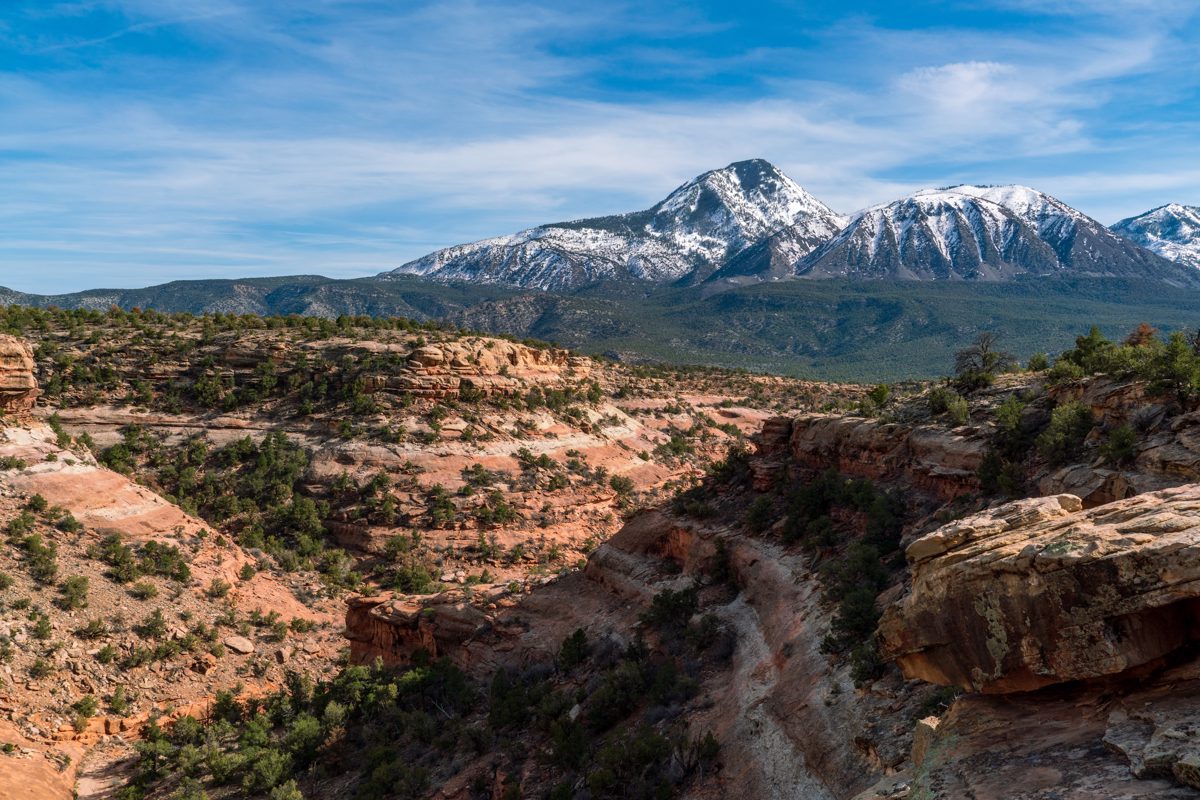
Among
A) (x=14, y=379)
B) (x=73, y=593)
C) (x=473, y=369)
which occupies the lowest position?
(x=73, y=593)

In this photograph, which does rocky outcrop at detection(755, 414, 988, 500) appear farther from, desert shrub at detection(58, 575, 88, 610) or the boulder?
desert shrub at detection(58, 575, 88, 610)

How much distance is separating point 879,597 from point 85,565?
29.8m

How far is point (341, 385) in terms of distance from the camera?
Answer: 50375 mm

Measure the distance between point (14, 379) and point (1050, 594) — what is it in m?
40.4

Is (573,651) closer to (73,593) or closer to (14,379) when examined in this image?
(73,593)

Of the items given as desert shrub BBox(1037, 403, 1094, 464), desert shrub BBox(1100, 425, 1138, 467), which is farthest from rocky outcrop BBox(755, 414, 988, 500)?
desert shrub BBox(1100, 425, 1138, 467)

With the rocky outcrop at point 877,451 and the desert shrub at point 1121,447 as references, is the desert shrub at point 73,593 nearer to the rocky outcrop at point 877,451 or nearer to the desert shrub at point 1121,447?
the rocky outcrop at point 877,451

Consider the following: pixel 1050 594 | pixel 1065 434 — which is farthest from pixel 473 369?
pixel 1050 594

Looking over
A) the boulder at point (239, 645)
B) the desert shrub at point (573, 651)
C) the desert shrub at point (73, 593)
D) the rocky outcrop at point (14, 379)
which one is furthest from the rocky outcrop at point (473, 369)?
the desert shrub at point (573, 651)

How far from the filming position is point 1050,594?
966cm

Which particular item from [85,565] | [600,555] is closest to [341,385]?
[85,565]

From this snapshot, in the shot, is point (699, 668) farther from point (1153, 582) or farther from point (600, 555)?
point (1153, 582)

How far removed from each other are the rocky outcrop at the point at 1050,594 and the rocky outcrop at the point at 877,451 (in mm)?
12022

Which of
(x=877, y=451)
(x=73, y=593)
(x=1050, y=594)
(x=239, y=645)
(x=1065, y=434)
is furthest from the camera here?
(x=239, y=645)
